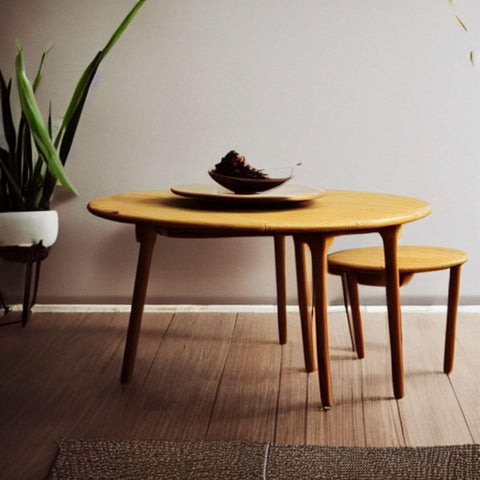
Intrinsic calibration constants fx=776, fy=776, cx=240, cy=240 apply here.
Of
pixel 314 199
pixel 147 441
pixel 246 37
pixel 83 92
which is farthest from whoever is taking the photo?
pixel 246 37

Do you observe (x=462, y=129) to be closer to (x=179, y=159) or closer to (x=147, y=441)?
(x=179, y=159)

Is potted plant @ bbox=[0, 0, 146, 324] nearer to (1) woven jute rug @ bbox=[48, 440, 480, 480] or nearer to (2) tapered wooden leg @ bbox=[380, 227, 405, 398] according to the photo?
(1) woven jute rug @ bbox=[48, 440, 480, 480]

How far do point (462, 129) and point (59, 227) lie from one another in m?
1.82

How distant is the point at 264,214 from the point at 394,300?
479mm

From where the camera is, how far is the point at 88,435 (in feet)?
7.03

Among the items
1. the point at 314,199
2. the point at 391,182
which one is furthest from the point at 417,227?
the point at 314,199

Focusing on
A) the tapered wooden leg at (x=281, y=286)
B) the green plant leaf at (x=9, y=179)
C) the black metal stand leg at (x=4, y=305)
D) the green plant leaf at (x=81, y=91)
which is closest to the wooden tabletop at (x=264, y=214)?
the tapered wooden leg at (x=281, y=286)

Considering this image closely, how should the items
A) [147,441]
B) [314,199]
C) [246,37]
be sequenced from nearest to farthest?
[147,441] → [314,199] → [246,37]

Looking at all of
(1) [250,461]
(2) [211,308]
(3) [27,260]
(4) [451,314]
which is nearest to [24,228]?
(3) [27,260]

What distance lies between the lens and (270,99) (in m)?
3.35

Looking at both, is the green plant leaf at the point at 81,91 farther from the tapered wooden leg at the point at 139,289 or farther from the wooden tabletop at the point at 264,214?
the tapered wooden leg at the point at 139,289

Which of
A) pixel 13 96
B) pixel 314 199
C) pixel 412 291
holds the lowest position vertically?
pixel 412 291

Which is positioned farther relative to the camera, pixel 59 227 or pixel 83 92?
pixel 59 227

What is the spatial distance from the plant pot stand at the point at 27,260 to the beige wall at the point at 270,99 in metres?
0.32
